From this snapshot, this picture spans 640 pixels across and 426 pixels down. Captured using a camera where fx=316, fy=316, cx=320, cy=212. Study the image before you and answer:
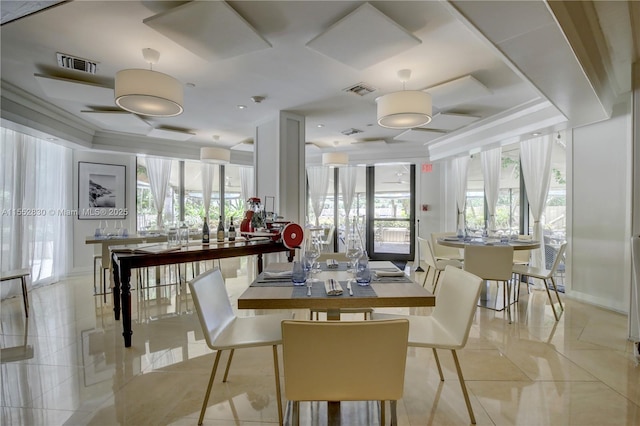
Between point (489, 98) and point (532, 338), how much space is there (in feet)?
9.76

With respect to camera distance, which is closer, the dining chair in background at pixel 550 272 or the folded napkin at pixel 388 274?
the folded napkin at pixel 388 274

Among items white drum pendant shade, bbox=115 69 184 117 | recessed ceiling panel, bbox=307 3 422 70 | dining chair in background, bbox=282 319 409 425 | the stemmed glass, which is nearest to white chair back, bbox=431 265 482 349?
dining chair in background, bbox=282 319 409 425

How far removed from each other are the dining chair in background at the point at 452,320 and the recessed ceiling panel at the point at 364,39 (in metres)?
1.83

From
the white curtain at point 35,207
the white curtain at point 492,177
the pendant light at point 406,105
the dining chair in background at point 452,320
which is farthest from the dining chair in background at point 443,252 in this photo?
the white curtain at point 35,207

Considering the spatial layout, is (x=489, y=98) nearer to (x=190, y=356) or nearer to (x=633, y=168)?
(x=633, y=168)

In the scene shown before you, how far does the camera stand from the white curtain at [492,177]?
19.9ft

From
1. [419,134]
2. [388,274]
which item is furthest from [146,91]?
[419,134]

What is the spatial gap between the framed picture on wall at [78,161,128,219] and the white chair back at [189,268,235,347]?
5.48 m

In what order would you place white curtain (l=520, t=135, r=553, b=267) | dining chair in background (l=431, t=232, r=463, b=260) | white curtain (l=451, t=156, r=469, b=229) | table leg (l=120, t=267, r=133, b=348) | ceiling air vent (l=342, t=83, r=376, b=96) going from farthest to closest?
white curtain (l=451, t=156, r=469, b=229)
dining chair in background (l=431, t=232, r=463, b=260)
white curtain (l=520, t=135, r=553, b=267)
ceiling air vent (l=342, t=83, r=376, b=96)
table leg (l=120, t=267, r=133, b=348)

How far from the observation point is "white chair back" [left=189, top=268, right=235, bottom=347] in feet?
5.73

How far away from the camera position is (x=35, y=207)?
5.00m

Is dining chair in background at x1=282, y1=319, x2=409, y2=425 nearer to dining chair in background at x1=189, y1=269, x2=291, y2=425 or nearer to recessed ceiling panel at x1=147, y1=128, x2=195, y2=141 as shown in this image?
dining chair in background at x1=189, y1=269, x2=291, y2=425

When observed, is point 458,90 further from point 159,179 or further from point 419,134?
point 159,179

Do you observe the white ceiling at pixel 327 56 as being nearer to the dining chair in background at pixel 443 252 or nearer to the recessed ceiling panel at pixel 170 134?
the recessed ceiling panel at pixel 170 134
